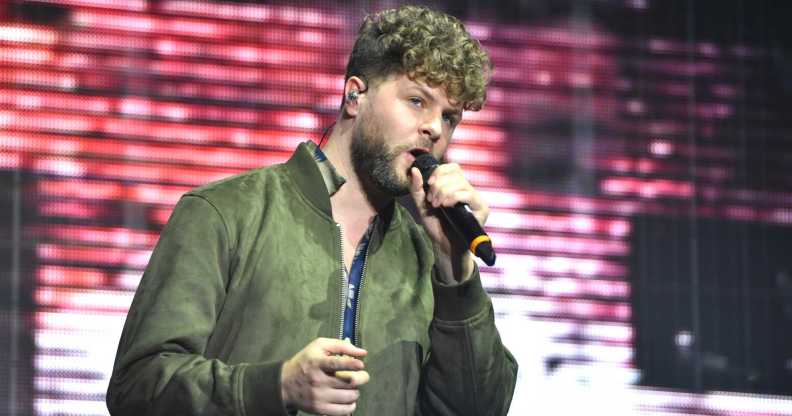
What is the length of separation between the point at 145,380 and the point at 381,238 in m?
0.49

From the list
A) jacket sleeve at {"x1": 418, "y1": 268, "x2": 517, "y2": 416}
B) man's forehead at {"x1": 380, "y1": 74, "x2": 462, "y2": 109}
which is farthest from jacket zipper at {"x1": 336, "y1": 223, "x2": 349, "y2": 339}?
man's forehead at {"x1": 380, "y1": 74, "x2": 462, "y2": 109}

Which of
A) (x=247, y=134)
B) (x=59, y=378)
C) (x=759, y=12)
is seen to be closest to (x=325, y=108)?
(x=247, y=134)

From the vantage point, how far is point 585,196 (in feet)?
11.5

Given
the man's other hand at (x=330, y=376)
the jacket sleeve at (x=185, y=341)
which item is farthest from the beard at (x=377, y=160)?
the man's other hand at (x=330, y=376)

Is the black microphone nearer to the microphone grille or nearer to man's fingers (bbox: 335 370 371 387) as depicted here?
the microphone grille

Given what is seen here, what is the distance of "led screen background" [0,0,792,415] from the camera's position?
318 cm

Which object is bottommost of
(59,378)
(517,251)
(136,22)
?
(59,378)

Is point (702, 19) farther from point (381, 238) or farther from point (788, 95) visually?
point (381, 238)

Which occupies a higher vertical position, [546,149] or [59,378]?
[546,149]

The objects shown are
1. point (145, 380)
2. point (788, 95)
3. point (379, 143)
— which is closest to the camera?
point (145, 380)

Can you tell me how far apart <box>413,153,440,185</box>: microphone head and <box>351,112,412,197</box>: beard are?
1.2 inches

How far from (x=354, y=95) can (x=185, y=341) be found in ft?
1.75

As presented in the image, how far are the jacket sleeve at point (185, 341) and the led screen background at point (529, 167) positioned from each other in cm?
152

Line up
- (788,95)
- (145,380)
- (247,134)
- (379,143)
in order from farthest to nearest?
(788,95) → (247,134) → (379,143) → (145,380)
